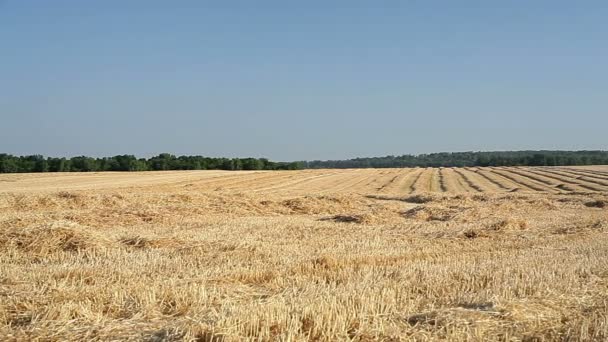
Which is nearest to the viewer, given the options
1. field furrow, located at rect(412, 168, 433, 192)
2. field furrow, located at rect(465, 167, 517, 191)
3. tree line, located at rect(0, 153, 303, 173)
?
field furrow, located at rect(412, 168, 433, 192)

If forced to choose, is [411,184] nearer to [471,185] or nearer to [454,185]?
[454,185]

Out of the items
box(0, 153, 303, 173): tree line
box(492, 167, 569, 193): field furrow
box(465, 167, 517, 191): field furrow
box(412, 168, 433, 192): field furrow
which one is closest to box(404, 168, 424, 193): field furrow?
box(412, 168, 433, 192): field furrow

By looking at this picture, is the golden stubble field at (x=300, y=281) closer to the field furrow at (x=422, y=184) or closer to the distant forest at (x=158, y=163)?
the field furrow at (x=422, y=184)

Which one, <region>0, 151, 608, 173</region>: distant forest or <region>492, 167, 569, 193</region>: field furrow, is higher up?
<region>0, 151, 608, 173</region>: distant forest

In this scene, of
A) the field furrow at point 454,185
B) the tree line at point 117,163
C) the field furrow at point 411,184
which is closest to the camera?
the field furrow at point 411,184

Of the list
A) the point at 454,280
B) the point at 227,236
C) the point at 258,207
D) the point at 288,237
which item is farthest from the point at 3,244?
the point at 258,207

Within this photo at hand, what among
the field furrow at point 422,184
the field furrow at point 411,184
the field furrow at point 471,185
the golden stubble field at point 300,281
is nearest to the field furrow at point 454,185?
the field furrow at point 471,185

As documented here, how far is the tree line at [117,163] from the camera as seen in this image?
268ft

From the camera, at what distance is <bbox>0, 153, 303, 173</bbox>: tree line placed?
81625mm

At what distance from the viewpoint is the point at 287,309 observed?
6141 mm

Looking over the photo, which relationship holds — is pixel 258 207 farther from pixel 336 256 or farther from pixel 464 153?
pixel 464 153

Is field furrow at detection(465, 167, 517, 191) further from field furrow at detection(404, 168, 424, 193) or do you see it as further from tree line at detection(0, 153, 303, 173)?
tree line at detection(0, 153, 303, 173)

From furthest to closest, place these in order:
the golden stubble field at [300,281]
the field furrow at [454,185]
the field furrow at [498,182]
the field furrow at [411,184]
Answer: the field furrow at [498,182] < the field furrow at [454,185] < the field furrow at [411,184] < the golden stubble field at [300,281]

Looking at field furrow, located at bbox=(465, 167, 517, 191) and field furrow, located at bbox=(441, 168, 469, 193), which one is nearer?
field furrow, located at bbox=(441, 168, 469, 193)
